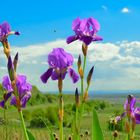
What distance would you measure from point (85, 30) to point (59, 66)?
26 cm

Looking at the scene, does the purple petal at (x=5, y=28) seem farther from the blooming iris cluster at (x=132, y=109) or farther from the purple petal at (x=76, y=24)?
the blooming iris cluster at (x=132, y=109)

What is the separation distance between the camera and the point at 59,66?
2.17 meters

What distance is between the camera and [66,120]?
10.2 metres

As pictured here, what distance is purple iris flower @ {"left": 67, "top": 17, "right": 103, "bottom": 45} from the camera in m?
2.22

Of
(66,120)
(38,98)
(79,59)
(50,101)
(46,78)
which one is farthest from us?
(50,101)

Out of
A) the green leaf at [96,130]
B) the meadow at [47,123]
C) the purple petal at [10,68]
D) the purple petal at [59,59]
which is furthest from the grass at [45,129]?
the purple petal at [10,68]

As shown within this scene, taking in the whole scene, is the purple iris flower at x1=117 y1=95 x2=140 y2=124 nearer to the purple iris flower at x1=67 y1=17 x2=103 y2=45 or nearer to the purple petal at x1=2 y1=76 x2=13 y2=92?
the purple iris flower at x1=67 y1=17 x2=103 y2=45

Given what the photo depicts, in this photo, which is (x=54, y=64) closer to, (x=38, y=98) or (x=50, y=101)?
(x=38, y=98)

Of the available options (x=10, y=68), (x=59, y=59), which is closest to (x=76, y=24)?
(x=59, y=59)

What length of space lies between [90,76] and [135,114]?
290 millimetres

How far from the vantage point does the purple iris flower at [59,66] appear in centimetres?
206

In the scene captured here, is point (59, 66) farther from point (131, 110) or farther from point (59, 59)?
point (131, 110)

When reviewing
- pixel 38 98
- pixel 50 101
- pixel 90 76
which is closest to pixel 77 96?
pixel 90 76

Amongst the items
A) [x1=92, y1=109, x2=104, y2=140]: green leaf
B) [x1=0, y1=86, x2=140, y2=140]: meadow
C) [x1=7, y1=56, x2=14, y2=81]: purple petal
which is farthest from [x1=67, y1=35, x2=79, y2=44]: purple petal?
[x1=0, y1=86, x2=140, y2=140]: meadow
